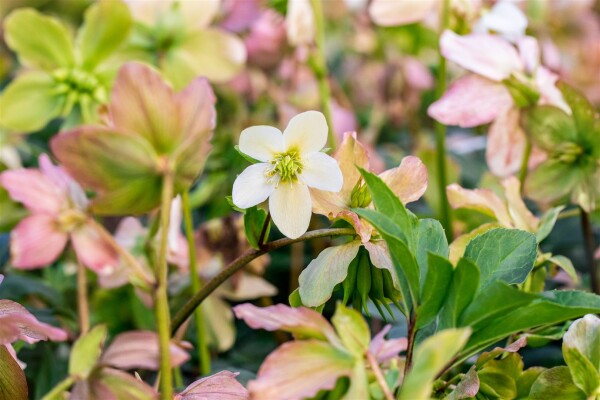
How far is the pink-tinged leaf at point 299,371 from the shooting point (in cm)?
29

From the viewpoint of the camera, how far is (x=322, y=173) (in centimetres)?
38

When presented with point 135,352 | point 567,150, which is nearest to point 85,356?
point 135,352

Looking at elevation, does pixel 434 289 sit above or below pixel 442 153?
above

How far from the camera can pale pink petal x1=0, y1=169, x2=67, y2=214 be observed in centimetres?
44

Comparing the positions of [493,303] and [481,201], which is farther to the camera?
[481,201]

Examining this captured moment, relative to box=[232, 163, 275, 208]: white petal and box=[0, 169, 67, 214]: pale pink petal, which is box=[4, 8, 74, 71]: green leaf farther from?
box=[232, 163, 275, 208]: white petal

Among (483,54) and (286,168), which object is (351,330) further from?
(483,54)

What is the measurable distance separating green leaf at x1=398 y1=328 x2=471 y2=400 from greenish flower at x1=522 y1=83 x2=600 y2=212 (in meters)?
0.29

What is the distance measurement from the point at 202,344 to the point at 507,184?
24 cm

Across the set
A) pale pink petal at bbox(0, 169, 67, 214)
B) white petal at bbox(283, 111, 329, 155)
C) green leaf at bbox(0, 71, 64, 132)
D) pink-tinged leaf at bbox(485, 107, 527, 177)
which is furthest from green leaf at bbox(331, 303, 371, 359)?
green leaf at bbox(0, 71, 64, 132)

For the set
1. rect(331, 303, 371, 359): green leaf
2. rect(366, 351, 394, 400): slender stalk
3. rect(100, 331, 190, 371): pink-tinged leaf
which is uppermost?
rect(331, 303, 371, 359): green leaf

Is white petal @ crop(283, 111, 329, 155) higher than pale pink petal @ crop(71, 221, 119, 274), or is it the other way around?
white petal @ crop(283, 111, 329, 155)

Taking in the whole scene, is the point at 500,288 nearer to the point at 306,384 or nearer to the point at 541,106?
the point at 306,384

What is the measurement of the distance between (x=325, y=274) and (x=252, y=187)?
0.06 metres
